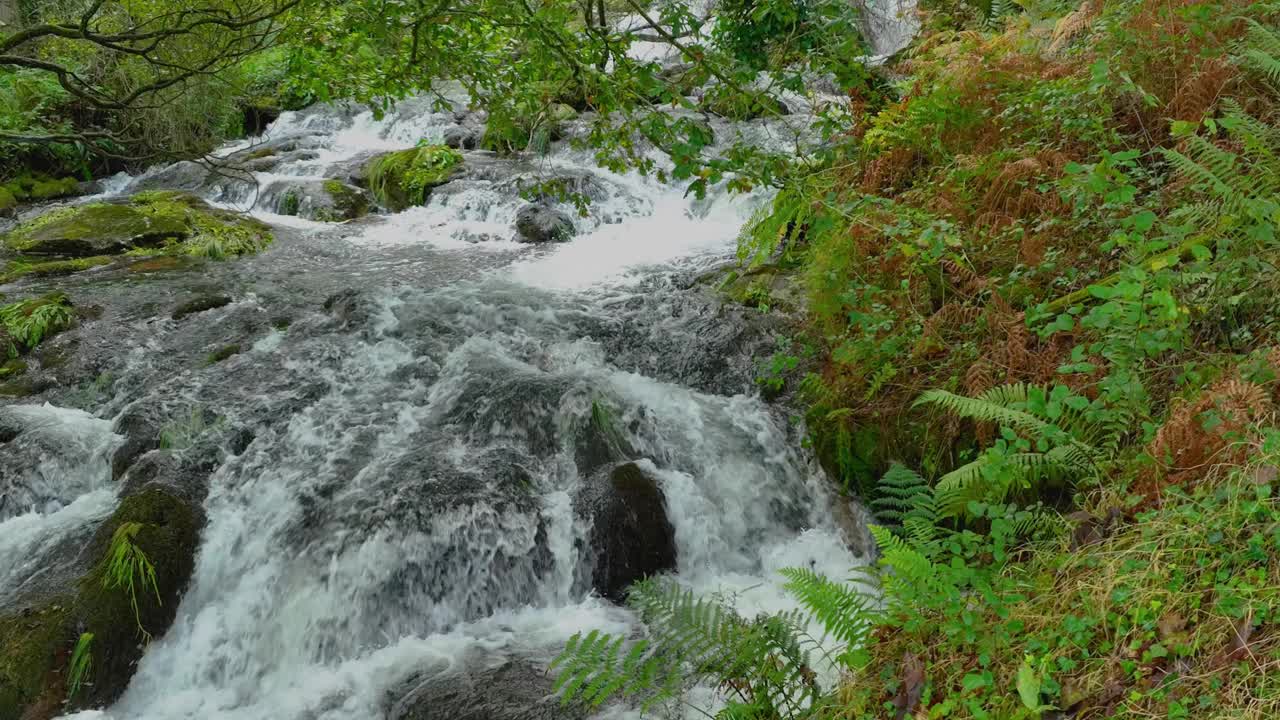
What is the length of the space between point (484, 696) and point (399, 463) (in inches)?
86.9

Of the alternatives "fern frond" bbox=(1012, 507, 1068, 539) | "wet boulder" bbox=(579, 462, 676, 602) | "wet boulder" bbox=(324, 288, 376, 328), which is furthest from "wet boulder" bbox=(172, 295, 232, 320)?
"fern frond" bbox=(1012, 507, 1068, 539)

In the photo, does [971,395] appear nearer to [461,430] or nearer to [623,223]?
[461,430]

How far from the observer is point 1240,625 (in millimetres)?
2139

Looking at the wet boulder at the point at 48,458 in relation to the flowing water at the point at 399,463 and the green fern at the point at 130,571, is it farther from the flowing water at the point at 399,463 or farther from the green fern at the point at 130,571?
the green fern at the point at 130,571

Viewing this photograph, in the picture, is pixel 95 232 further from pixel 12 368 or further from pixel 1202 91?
pixel 1202 91

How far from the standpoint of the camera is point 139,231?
10.9 metres

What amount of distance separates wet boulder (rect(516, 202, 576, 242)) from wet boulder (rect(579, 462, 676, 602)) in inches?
259

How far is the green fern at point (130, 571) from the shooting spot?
14.5ft

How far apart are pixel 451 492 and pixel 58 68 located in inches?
132

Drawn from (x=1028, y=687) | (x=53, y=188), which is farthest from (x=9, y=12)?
(x=1028, y=687)

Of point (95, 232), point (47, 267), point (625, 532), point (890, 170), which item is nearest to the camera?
point (625, 532)

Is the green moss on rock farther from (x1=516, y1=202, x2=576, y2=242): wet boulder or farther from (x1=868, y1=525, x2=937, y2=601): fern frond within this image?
(x1=868, y1=525, x2=937, y2=601): fern frond

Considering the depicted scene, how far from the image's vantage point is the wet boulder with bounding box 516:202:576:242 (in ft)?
36.6

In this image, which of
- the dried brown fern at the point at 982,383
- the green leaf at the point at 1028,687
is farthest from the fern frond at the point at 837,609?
the dried brown fern at the point at 982,383
